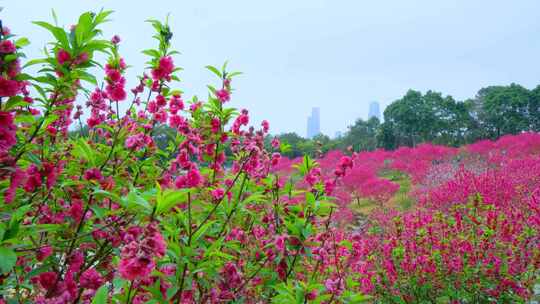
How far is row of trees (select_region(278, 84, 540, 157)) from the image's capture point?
34250 mm

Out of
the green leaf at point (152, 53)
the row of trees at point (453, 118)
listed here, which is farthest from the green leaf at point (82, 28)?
the row of trees at point (453, 118)

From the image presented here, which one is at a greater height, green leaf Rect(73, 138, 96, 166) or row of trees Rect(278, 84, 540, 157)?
row of trees Rect(278, 84, 540, 157)

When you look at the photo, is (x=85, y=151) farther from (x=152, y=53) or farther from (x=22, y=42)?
(x=152, y=53)

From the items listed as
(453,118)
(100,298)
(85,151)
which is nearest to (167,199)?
(100,298)

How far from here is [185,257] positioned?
1588 millimetres

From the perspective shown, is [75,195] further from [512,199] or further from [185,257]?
[512,199]

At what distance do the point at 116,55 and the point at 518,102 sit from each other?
39.1 m

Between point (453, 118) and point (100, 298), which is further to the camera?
point (453, 118)

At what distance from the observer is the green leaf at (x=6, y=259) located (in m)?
1.14

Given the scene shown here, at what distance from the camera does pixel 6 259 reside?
118cm

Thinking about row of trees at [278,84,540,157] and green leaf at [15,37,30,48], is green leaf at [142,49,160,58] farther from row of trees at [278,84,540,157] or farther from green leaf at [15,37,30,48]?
row of trees at [278,84,540,157]

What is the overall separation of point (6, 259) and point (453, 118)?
38921mm

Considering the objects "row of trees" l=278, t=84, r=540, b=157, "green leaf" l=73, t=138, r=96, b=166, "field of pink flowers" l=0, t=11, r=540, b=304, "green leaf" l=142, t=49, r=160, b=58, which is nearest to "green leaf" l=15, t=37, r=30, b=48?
"field of pink flowers" l=0, t=11, r=540, b=304

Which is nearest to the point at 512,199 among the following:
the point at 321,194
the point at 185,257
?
the point at 321,194
